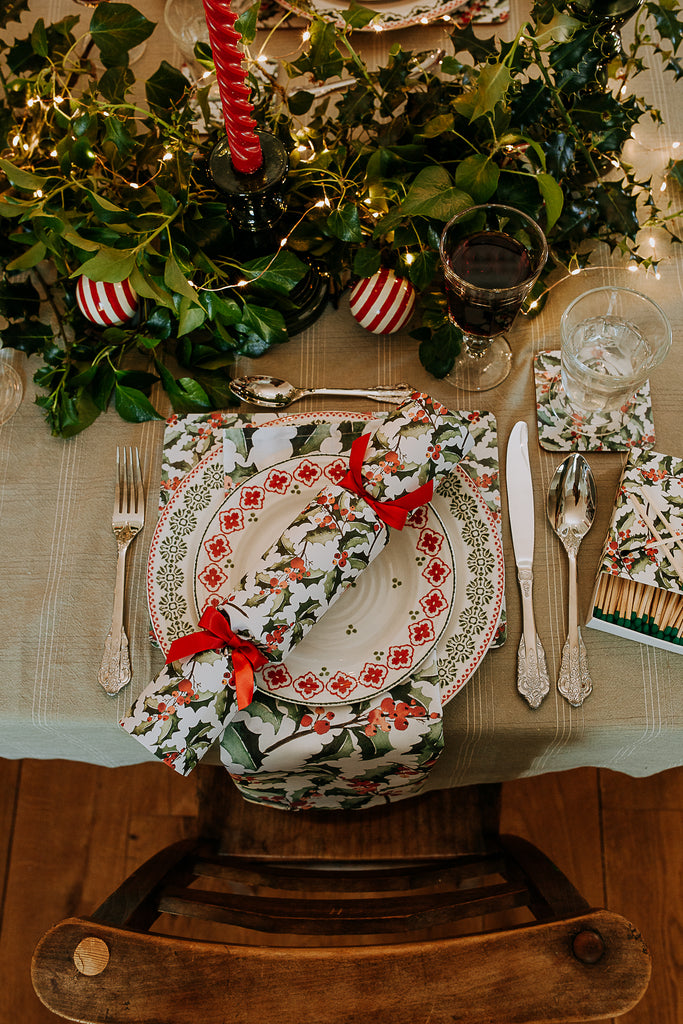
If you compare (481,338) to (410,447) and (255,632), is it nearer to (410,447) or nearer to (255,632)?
(410,447)

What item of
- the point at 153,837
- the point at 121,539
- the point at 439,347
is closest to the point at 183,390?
the point at 121,539

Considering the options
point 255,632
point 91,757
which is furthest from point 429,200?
point 91,757

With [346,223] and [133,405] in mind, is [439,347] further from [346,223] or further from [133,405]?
[133,405]

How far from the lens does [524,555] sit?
70 cm

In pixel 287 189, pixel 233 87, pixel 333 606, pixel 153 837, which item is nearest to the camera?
pixel 233 87

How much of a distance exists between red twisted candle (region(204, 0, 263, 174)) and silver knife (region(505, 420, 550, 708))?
364 mm

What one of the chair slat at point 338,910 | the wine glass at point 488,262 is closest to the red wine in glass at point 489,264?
the wine glass at point 488,262

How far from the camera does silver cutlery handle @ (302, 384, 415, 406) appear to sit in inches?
29.9

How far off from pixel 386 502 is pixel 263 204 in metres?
0.32

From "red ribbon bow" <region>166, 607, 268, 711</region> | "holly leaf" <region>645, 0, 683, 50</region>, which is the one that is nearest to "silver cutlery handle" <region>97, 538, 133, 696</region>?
"red ribbon bow" <region>166, 607, 268, 711</region>

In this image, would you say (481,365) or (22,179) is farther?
(481,365)

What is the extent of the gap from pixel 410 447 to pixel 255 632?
8.2 inches

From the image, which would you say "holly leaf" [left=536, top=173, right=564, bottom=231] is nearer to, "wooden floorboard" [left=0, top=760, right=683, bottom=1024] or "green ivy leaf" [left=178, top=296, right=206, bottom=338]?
"green ivy leaf" [left=178, top=296, right=206, bottom=338]

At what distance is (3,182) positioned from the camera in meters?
0.80
